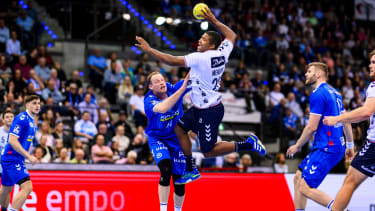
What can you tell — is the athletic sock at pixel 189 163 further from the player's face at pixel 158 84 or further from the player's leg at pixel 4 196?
the player's leg at pixel 4 196

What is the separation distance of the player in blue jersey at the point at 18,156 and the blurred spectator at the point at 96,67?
6854 mm

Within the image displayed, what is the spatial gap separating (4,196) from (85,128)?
404 cm

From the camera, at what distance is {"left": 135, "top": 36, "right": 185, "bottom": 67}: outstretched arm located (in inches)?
275

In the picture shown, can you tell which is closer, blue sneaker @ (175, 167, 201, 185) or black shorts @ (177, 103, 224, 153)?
black shorts @ (177, 103, 224, 153)

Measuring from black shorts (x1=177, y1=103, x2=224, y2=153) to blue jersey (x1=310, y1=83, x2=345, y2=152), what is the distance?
4.36 feet

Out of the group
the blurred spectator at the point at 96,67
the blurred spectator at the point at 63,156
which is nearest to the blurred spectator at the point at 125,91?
the blurred spectator at the point at 96,67

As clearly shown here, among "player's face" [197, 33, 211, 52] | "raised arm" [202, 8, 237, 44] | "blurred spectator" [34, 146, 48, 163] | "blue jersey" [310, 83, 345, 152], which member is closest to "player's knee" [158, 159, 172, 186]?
"player's face" [197, 33, 211, 52]

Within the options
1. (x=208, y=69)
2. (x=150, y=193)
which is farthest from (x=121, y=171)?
(x=208, y=69)

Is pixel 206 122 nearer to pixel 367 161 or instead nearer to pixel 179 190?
pixel 179 190

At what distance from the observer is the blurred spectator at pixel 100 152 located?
11.9 metres

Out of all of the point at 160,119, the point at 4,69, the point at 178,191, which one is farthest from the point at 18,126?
the point at 4,69

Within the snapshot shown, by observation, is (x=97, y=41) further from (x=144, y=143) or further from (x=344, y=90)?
(x=344, y=90)

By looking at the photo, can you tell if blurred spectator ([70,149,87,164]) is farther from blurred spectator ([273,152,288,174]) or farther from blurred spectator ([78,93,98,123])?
blurred spectator ([273,152,288,174])

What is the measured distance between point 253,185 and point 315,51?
10.6 metres
